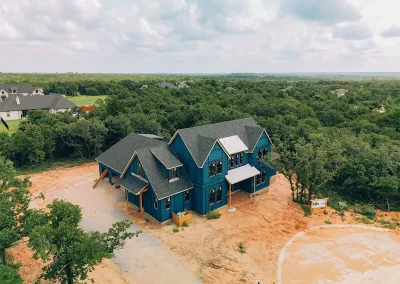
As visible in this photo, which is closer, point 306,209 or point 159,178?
point 159,178

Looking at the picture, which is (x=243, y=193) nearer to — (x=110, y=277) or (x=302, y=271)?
(x=302, y=271)

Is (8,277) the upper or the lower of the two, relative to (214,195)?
upper

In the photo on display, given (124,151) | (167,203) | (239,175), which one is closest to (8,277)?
(167,203)

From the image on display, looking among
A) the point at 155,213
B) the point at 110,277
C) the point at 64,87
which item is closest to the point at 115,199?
the point at 155,213

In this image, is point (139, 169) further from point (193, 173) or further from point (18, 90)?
point (18, 90)

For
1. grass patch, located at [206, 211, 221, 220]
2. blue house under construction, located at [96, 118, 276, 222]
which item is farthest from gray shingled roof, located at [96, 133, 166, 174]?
grass patch, located at [206, 211, 221, 220]

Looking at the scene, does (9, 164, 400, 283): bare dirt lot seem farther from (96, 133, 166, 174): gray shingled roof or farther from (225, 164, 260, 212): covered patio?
(96, 133, 166, 174): gray shingled roof

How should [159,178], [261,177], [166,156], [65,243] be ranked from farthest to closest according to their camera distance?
[261,177] < [166,156] < [159,178] < [65,243]
